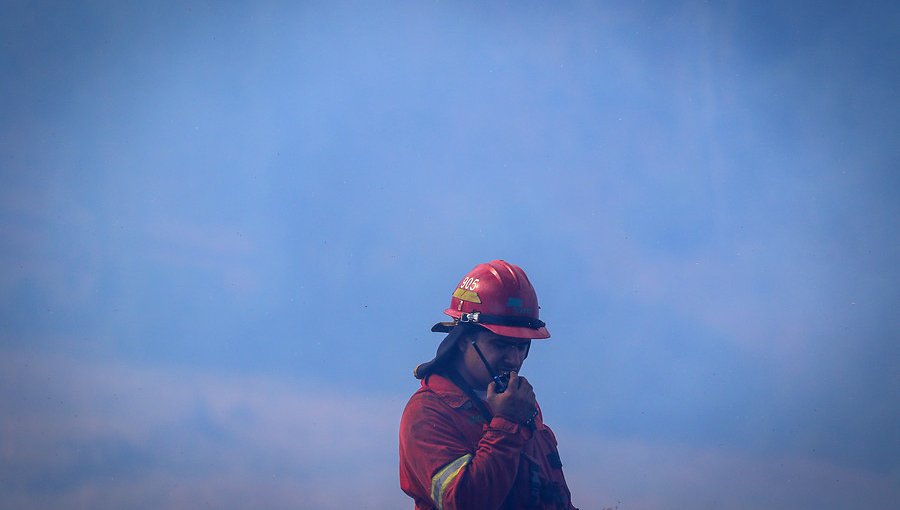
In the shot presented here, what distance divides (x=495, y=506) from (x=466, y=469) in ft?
0.72

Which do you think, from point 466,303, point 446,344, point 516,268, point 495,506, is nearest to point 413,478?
point 495,506

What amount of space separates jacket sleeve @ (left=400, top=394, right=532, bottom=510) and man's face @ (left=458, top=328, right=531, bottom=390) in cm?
28

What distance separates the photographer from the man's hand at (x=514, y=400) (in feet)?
10.0

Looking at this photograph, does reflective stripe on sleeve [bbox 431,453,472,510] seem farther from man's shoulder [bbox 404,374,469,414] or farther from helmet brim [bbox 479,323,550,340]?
helmet brim [bbox 479,323,550,340]

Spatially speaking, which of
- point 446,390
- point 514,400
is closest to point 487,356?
point 446,390

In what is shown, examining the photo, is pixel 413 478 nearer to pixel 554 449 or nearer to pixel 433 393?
pixel 433 393

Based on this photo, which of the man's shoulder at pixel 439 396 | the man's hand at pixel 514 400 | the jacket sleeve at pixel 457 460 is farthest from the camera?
the man's shoulder at pixel 439 396

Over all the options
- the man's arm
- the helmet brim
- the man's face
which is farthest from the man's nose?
the man's arm

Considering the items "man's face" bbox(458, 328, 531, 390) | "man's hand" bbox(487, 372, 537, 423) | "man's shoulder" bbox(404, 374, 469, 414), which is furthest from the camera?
"man's face" bbox(458, 328, 531, 390)

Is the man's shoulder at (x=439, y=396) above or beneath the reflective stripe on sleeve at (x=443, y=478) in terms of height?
above

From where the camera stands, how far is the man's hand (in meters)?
3.05

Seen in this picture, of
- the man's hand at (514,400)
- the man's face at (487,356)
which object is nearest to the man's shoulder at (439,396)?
the man's face at (487,356)

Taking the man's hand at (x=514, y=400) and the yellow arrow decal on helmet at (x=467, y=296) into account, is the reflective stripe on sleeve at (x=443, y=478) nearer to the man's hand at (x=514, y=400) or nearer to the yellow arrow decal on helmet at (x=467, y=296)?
the man's hand at (x=514, y=400)

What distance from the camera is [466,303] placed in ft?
11.7
